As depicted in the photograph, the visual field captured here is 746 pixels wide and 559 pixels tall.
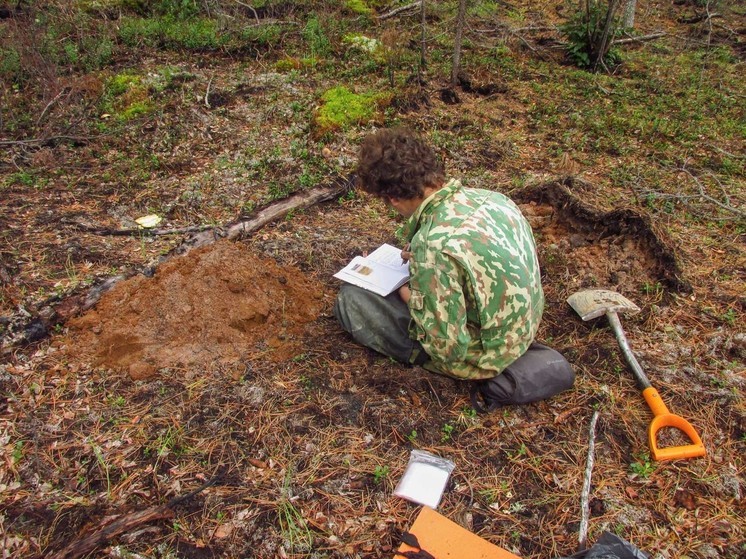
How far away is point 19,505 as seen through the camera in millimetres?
2145

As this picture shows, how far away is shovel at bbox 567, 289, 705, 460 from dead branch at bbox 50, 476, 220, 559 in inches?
91.1

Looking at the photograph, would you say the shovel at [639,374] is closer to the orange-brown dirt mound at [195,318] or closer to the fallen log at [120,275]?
the orange-brown dirt mound at [195,318]

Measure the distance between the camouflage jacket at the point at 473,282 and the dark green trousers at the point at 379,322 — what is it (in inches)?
8.8

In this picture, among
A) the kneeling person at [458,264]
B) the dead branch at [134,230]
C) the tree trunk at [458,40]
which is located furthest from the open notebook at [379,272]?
the tree trunk at [458,40]

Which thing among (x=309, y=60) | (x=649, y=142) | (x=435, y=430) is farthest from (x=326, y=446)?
(x=309, y=60)

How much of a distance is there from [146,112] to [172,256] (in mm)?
2771

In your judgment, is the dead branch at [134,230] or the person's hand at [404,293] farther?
the dead branch at [134,230]

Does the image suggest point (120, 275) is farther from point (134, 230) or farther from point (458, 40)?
point (458, 40)

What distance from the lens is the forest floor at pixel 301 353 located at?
2174 millimetres

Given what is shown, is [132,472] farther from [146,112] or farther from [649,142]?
[649,142]

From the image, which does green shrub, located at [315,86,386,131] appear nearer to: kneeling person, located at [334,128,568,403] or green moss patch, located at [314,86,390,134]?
green moss patch, located at [314,86,390,134]

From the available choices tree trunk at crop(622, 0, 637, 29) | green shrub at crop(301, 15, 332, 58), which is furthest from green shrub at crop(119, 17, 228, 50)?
tree trunk at crop(622, 0, 637, 29)

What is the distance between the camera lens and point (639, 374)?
271cm

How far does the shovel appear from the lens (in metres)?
2.35
